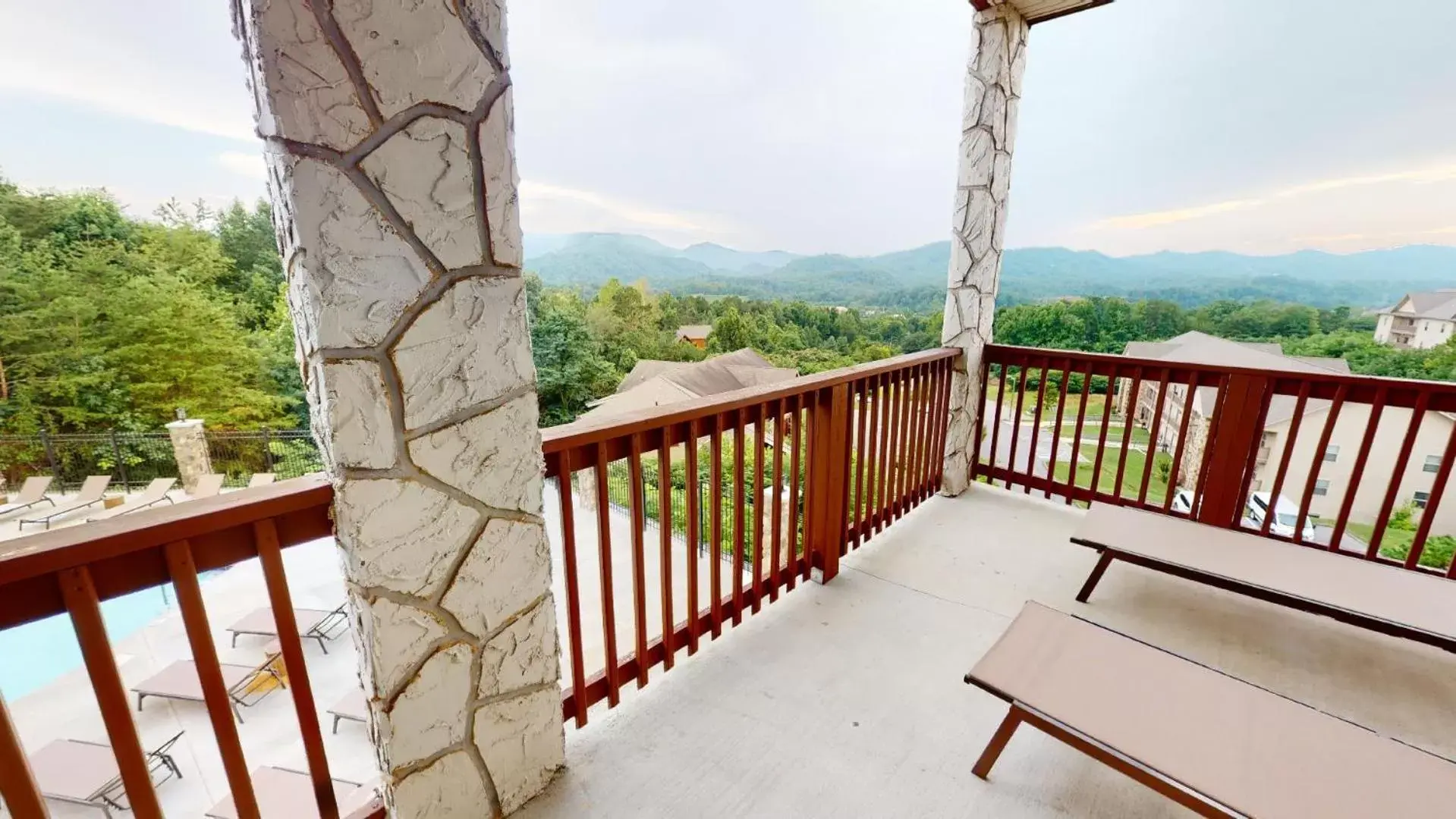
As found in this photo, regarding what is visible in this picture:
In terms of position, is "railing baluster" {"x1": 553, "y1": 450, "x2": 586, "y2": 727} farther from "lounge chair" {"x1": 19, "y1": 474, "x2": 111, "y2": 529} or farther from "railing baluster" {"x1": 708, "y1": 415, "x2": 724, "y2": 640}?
"lounge chair" {"x1": 19, "y1": 474, "x2": 111, "y2": 529}

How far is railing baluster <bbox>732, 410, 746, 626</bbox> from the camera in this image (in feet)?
6.84

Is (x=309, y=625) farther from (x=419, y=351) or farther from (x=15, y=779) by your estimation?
(x=419, y=351)

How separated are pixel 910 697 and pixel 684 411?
139 centimetres

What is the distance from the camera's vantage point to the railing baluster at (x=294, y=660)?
105 cm

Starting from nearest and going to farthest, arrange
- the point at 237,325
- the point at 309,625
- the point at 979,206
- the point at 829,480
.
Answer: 1. the point at 829,480
2. the point at 979,206
3. the point at 309,625
4. the point at 237,325

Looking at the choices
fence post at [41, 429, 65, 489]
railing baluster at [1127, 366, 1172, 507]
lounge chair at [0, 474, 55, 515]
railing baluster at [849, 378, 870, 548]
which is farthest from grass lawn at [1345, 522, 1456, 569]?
fence post at [41, 429, 65, 489]

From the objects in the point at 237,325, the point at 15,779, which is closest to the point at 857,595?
the point at 15,779

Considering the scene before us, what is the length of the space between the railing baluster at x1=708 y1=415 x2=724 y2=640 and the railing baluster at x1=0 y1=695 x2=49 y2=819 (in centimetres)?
155

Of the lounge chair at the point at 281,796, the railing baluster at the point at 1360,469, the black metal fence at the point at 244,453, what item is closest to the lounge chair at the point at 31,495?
the black metal fence at the point at 244,453

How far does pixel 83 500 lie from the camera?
27.8 ft

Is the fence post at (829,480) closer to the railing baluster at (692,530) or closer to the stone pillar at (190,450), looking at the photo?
the railing baluster at (692,530)

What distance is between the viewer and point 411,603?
1185 millimetres

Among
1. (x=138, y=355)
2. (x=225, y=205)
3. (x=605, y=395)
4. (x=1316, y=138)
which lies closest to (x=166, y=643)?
(x=605, y=395)

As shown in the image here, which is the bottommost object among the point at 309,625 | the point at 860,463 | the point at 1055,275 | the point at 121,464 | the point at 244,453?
the point at 309,625
